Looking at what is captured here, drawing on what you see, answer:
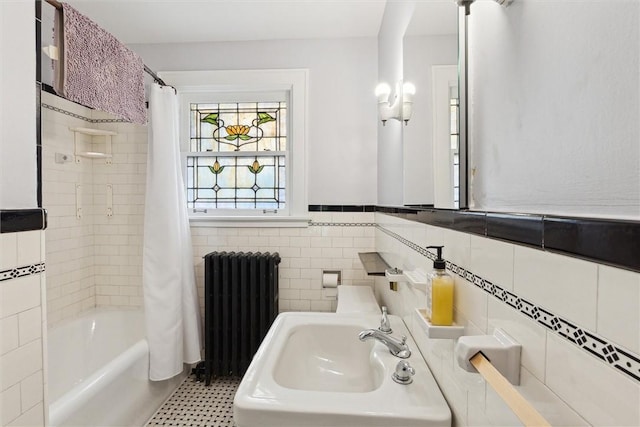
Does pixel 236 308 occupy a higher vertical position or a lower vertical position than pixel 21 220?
lower

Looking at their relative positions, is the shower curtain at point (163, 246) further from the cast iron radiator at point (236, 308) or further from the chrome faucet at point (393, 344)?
the chrome faucet at point (393, 344)

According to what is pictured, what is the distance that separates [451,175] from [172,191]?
184 centimetres

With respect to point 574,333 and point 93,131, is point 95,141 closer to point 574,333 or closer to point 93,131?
point 93,131

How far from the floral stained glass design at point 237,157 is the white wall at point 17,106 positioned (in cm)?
148

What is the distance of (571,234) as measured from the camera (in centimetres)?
38

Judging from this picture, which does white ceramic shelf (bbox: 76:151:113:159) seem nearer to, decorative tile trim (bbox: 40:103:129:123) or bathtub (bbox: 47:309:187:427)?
decorative tile trim (bbox: 40:103:129:123)

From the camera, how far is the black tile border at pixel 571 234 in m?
0.30

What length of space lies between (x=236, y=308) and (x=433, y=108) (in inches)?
73.9

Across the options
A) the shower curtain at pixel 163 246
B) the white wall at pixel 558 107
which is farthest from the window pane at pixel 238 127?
the white wall at pixel 558 107

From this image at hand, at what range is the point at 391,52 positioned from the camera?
69.7 inches

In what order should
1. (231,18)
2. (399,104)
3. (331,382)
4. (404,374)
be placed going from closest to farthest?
(404,374)
(331,382)
(399,104)
(231,18)

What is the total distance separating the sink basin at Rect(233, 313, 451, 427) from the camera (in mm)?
754

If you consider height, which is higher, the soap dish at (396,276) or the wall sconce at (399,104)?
the wall sconce at (399,104)

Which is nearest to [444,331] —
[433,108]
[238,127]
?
[433,108]
